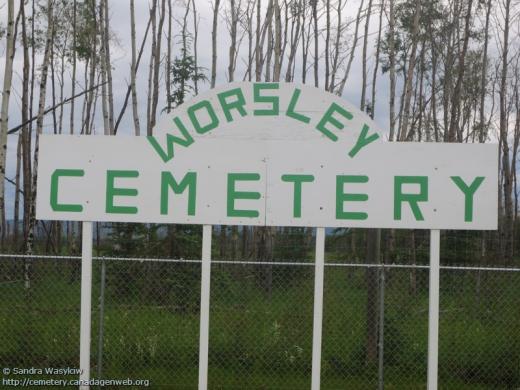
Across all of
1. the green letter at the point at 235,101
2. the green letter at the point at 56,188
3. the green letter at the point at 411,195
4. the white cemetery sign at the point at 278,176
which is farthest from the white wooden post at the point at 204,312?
the green letter at the point at 411,195

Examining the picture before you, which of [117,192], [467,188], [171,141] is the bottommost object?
[117,192]

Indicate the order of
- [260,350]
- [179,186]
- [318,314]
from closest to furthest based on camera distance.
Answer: [318,314], [179,186], [260,350]

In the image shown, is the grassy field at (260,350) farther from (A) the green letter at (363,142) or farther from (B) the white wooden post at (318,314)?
(A) the green letter at (363,142)

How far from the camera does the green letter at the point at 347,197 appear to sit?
532cm

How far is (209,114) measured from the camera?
543 cm

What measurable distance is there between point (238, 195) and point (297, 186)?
54cm

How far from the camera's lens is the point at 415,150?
537 cm

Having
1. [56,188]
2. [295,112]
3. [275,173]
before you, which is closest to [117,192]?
[56,188]

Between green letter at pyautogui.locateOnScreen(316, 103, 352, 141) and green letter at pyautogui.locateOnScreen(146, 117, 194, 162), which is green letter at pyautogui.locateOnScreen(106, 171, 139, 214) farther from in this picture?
green letter at pyautogui.locateOnScreen(316, 103, 352, 141)

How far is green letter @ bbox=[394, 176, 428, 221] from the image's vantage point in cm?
533

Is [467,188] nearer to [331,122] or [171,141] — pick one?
[331,122]

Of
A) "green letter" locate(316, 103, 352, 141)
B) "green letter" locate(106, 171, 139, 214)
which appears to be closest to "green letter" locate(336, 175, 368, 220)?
"green letter" locate(316, 103, 352, 141)

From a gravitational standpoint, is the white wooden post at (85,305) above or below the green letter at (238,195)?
below

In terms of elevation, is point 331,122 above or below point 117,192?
above
